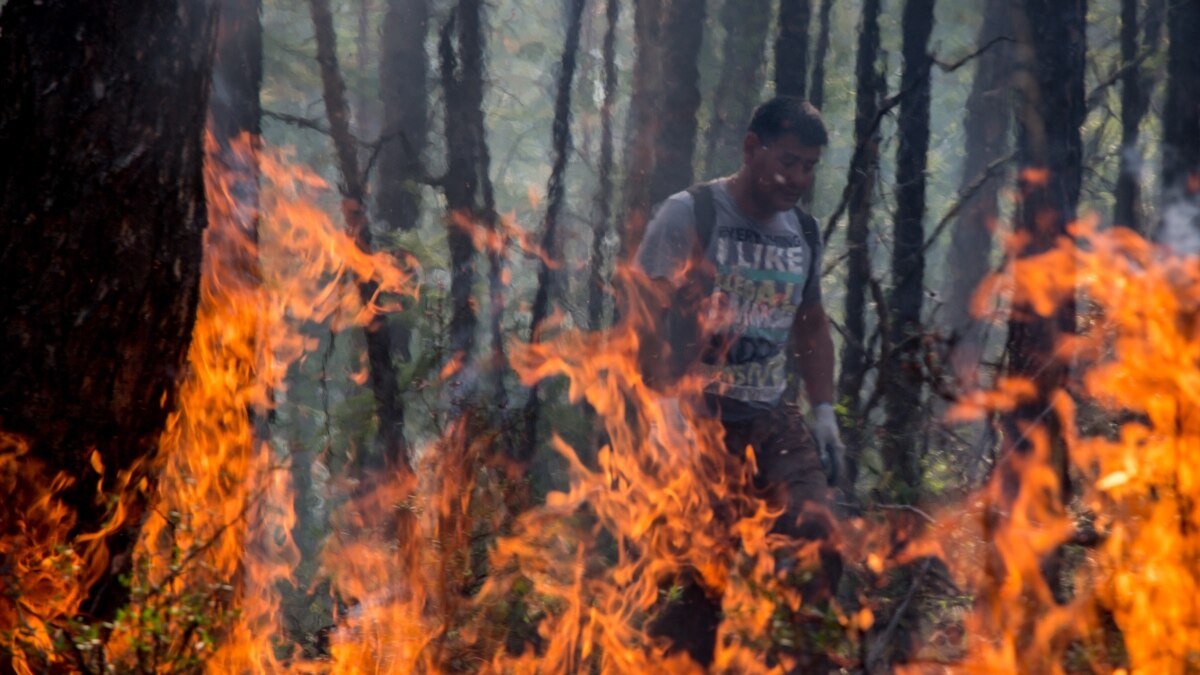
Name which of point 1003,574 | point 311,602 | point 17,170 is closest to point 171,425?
point 17,170

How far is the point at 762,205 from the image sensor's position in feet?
18.9

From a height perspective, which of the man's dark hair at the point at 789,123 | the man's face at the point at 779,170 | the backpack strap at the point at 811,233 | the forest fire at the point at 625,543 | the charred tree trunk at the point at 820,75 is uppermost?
the charred tree trunk at the point at 820,75

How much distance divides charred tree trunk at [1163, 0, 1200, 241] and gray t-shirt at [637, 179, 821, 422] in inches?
200

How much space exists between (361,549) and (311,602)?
9.42ft

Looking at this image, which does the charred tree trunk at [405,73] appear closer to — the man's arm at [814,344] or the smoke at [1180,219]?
the smoke at [1180,219]

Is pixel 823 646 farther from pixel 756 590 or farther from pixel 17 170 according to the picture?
pixel 17 170

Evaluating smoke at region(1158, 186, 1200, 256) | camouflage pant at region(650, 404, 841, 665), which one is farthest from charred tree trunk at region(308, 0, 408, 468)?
A: smoke at region(1158, 186, 1200, 256)

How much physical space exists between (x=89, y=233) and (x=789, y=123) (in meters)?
3.23

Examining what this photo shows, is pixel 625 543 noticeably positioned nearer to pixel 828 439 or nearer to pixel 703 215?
pixel 828 439

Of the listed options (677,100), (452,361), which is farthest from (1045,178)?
(452,361)

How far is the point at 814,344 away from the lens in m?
6.06

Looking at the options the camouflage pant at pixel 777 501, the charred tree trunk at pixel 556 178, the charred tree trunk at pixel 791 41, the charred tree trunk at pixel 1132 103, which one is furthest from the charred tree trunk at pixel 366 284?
the charred tree trunk at pixel 1132 103

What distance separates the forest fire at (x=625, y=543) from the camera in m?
3.84

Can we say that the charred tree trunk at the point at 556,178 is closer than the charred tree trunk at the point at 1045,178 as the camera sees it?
No
